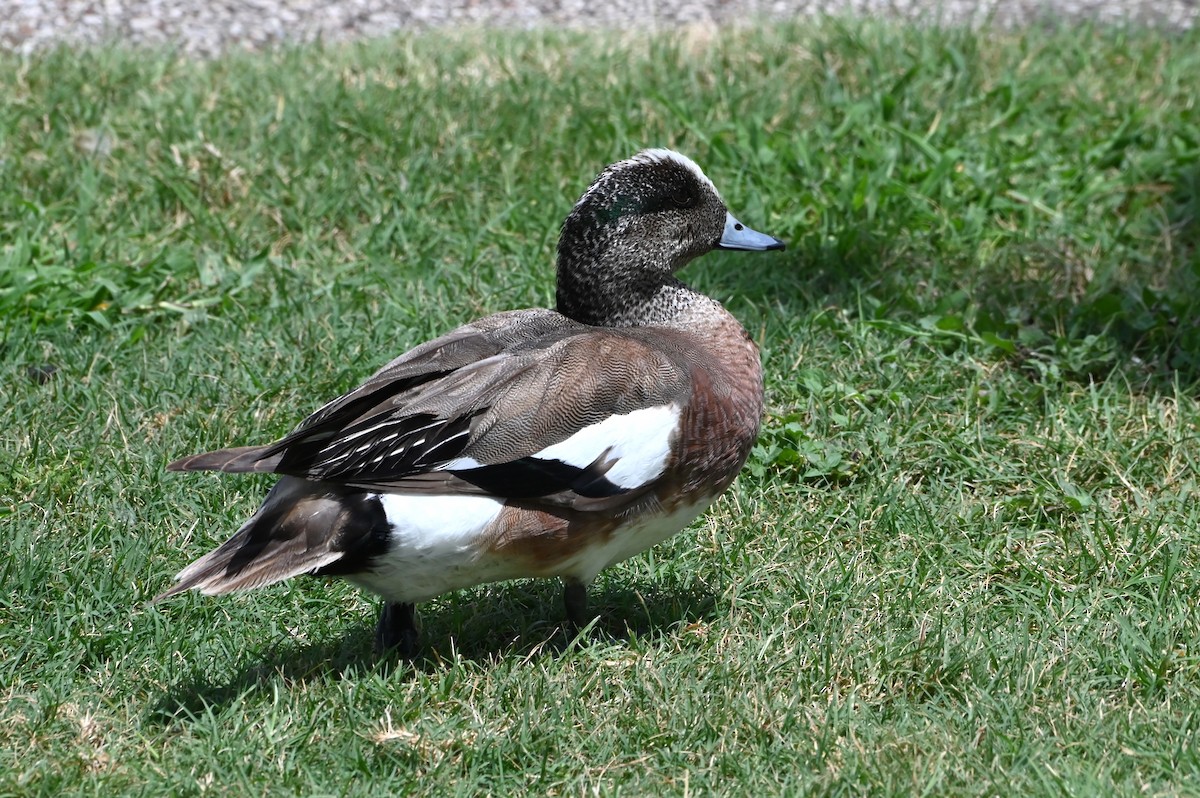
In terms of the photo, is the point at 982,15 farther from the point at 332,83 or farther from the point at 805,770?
the point at 805,770

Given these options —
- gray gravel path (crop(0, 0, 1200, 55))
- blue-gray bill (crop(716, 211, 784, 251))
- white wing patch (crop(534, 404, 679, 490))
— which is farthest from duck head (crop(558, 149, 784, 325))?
gray gravel path (crop(0, 0, 1200, 55))

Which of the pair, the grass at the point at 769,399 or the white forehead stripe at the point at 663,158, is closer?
the grass at the point at 769,399

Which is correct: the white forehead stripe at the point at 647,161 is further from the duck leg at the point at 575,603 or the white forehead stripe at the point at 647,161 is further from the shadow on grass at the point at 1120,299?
the shadow on grass at the point at 1120,299

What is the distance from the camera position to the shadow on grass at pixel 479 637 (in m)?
3.28

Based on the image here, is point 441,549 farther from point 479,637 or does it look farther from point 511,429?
point 479,637

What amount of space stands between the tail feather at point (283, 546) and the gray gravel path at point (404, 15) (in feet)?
13.3

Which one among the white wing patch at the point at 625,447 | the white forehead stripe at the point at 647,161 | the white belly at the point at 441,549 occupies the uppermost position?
the white forehead stripe at the point at 647,161

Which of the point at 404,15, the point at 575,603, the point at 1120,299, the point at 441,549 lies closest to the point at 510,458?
the point at 441,549

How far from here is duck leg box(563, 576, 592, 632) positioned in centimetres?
350

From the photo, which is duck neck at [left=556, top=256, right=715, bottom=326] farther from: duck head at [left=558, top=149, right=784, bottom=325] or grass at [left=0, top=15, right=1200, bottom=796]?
grass at [left=0, top=15, right=1200, bottom=796]

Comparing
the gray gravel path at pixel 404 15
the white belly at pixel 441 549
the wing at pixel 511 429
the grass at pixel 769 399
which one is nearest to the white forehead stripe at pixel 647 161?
the wing at pixel 511 429

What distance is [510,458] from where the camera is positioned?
319 cm

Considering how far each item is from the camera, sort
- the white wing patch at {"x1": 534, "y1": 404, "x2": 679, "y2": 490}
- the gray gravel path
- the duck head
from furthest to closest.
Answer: the gray gravel path → the duck head → the white wing patch at {"x1": 534, "y1": 404, "x2": 679, "y2": 490}

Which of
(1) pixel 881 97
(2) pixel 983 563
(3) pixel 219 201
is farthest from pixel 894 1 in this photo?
(2) pixel 983 563
